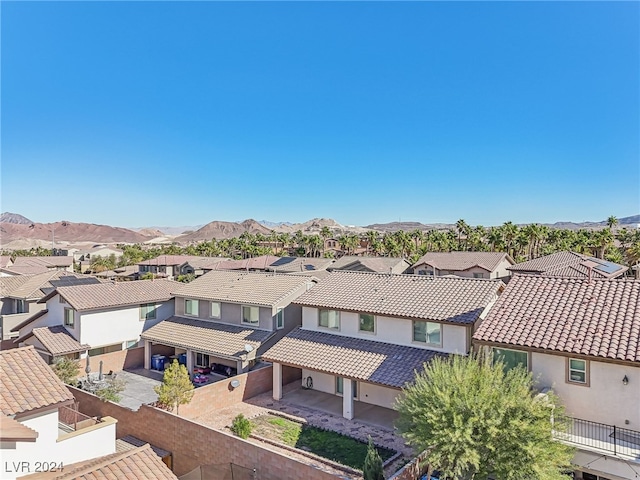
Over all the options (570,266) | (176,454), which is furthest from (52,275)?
(570,266)

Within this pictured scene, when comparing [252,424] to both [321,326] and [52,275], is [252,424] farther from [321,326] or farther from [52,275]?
[52,275]

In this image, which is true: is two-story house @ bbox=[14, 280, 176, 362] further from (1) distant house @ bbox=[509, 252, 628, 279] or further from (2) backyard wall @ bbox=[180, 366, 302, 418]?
(1) distant house @ bbox=[509, 252, 628, 279]

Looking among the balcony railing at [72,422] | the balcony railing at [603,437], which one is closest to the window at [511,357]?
the balcony railing at [603,437]

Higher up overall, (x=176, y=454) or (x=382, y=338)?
(x=382, y=338)

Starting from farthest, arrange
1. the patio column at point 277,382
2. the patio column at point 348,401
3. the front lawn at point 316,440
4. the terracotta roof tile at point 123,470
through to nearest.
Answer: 1. the patio column at point 277,382
2. the patio column at point 348,401
3. the front lawn at point 316,440
4. the terracotta roof tile at point 123,470

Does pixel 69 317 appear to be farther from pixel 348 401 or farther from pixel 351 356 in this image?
pixel 348 401

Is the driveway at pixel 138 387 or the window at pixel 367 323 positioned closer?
the window at pixel 367 323

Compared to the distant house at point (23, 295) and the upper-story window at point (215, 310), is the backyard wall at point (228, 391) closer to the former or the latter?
the upper-story window at point (215, 310)
